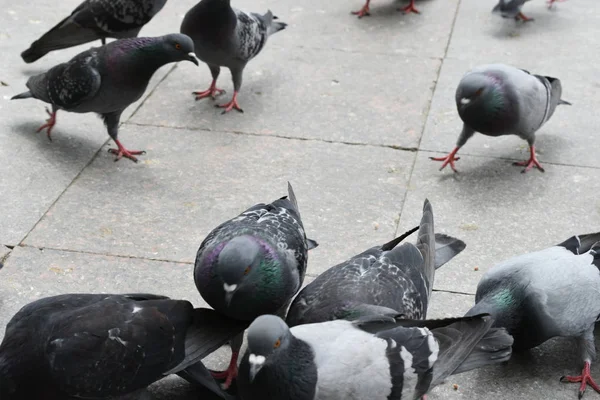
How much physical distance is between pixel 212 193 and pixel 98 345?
7.89 feet

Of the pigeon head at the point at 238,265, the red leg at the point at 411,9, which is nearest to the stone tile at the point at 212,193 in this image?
the pigeon head at the point at 238,265

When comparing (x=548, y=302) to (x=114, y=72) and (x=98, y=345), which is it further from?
(x=114, y=72)

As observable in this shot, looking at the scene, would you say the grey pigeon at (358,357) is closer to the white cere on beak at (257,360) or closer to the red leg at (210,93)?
the white cere on beak at (257,360)

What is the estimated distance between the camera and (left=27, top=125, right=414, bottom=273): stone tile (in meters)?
5.42

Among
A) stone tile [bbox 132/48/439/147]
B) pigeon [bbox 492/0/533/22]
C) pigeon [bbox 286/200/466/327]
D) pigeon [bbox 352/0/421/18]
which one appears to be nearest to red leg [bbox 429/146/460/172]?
stone tile [bbox 132/48/439/147]

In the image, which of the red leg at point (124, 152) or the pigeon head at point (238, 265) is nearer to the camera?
the pigeon head at point (238, 265)

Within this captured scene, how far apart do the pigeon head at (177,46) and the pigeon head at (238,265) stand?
248 cm

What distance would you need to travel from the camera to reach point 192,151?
6.55 metres


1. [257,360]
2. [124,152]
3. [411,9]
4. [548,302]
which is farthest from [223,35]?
[257,360]

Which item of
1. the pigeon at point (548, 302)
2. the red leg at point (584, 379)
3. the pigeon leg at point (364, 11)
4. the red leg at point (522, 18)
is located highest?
the pigeon at point (548, 302)

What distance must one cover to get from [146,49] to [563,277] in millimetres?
3248

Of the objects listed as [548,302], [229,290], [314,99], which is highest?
[229,290]

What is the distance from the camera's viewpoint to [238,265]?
3.95 meters

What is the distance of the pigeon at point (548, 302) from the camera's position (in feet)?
14.0
